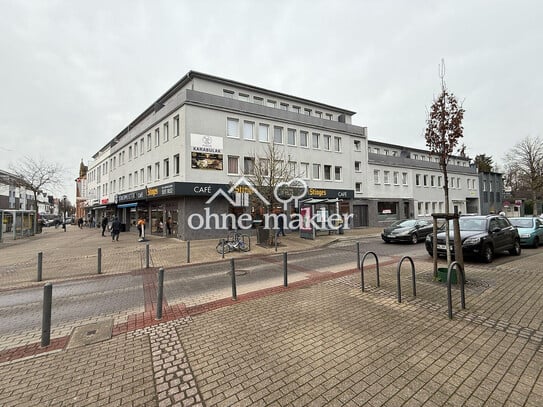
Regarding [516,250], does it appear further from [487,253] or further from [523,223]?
[523,223]

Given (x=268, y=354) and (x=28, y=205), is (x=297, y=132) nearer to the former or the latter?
(x=268, y=354)

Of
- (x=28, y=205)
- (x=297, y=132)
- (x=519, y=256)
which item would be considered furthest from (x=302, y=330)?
(x=28, y=205)

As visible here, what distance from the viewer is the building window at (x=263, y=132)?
2231cm

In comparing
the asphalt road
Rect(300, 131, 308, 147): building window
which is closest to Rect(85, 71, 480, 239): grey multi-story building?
Rect(300, 131, 308, 147): building window

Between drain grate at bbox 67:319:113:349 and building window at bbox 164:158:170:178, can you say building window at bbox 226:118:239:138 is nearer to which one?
building window at bbox 164:158:170:178

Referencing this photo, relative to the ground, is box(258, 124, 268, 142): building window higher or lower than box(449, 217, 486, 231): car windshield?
higher

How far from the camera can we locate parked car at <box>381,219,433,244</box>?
14438 mm

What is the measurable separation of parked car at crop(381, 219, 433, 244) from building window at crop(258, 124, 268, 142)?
12723mm

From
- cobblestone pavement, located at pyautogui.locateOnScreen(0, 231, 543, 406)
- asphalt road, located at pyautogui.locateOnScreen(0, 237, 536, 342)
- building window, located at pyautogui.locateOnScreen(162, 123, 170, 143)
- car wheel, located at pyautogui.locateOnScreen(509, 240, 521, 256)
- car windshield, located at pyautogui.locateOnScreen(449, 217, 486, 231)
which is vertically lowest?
asphalt road, located at pyautogui.locateOnScreen(0, 237, 536, 342)

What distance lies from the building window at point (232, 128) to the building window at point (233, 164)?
1.79 metres

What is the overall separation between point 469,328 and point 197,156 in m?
18.2

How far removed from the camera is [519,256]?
32.3 ft

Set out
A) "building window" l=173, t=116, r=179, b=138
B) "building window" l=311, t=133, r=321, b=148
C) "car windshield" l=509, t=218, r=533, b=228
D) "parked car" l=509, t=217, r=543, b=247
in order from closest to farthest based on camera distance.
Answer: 1. "parked car" l=509, t=217, r=543, b=247
2. "car windshield" l=509, t=218, r=533, b=228
3. "building window" l=173, t=116, r=179, b=138
4. "building window" l=311, t=133, r=321, b=148

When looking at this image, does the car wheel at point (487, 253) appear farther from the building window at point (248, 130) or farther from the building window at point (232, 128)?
the building window at point (232, 128)
